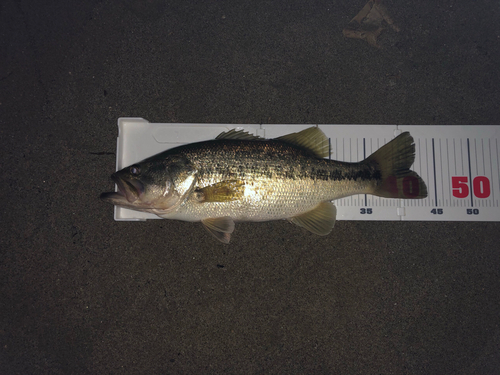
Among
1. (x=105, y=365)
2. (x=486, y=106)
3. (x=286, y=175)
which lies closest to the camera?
(x=286, y=175)

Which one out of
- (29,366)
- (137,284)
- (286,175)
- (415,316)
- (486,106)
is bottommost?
(29,366)

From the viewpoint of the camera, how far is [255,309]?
2.40m

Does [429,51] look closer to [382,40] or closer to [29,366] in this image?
[382,40]

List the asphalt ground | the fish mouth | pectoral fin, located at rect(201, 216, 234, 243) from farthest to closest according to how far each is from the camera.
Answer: the asphalt ground → pectoral fin, located at rect(201, 216, 234, 243) → the fish mouth

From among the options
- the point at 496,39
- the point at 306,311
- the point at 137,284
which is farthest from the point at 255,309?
the point at 496,39

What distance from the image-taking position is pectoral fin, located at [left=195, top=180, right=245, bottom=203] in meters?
2.03

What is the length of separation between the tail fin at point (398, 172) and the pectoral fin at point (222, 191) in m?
1.01

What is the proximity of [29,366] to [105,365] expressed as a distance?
2.05 ft

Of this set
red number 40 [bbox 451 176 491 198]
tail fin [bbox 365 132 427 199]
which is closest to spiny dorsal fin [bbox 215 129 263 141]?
tail fin [bbox 365 132 427 199]

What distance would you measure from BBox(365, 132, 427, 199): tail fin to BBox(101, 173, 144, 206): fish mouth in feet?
5.50

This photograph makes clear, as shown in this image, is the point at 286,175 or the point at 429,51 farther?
the point at 429,51

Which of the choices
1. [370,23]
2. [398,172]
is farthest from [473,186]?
[370,23]

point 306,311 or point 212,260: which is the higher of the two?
point 212,260

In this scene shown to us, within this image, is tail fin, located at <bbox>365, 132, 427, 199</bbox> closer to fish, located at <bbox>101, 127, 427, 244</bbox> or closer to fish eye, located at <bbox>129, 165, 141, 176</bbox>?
fish, located at <bbox>101, 127, 427, 244</bbox>
